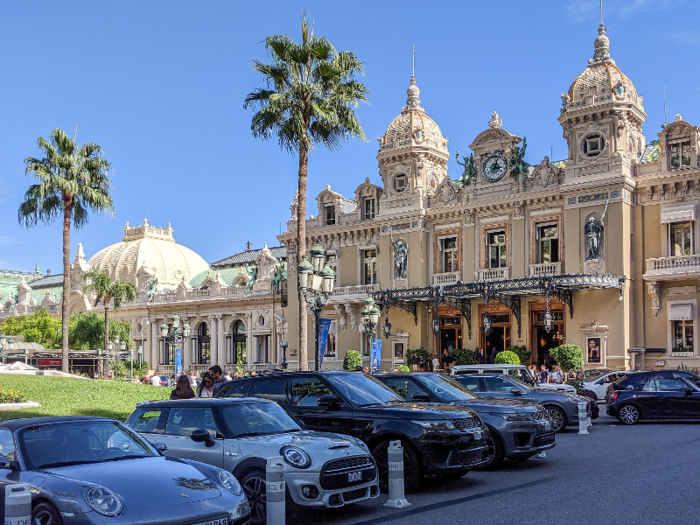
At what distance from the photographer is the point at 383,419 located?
11438 millimetres

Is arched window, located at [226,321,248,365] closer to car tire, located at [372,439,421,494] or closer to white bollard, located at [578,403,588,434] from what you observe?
white bollard, located at [578,403,588,434]

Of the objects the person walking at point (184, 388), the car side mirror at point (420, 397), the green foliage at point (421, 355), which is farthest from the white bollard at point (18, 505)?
the green foliage at point (421, 355)

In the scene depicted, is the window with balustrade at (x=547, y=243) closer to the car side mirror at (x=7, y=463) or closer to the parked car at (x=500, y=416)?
the parked car at (x=500, y=416)

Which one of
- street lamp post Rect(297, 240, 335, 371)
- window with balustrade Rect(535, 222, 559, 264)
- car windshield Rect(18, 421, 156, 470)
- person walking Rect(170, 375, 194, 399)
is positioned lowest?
person walking Rect(170, 375, 194, 399)

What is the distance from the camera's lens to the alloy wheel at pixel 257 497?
9453mm

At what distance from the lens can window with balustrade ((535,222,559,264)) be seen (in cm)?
3797

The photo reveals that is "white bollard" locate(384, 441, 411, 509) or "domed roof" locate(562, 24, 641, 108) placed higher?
"domed roof" locate(562, 24, 641, 108)

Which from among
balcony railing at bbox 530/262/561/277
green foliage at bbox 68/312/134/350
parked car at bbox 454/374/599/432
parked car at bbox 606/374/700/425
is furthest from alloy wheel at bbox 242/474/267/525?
green foliage at bbox 68/312/134/350

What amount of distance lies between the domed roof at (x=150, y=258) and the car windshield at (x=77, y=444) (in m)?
62.5

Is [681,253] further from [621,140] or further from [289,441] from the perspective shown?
[289,441]

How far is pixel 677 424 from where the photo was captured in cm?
2148

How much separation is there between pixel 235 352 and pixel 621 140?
31957 millimetres

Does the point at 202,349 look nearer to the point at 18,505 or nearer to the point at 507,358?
the point at 507,358

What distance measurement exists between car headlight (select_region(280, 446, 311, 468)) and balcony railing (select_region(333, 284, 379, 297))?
34.1 meters
